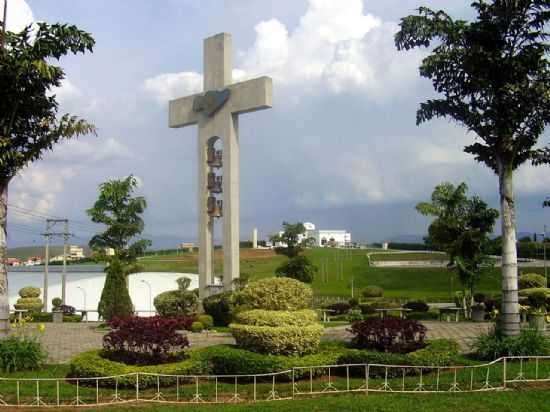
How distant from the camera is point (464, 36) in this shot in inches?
625

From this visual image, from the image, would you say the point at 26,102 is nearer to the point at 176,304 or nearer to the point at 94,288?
the point at 176,304

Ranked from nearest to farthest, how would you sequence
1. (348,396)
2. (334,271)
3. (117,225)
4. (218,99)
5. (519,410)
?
(519,410) < (348,396) < (218,99) < (117,225) < (334,271)

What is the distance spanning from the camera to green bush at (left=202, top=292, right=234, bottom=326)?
25.3 metres

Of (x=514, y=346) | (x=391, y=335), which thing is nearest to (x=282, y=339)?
(x=391, y=335)

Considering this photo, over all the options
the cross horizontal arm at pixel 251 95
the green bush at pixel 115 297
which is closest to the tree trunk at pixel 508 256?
the cross horizontal arm at pixel 251 95

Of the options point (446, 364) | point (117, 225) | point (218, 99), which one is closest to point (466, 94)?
point (446, 364)

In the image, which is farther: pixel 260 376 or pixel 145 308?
pixel 145 308

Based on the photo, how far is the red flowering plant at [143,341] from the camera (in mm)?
12625

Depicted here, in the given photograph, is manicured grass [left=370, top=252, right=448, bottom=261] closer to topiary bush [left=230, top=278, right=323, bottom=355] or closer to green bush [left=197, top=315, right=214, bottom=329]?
green bush [left=197, top=315, right=214, bottom=329]

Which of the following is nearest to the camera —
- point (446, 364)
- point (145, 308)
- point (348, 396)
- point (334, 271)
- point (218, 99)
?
point (348, 396)

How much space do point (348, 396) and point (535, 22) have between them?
1044 centimetres

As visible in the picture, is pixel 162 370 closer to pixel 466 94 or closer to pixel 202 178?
pixel 466 94

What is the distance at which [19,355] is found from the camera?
13.8 meters

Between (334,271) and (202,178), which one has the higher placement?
(202,178)
